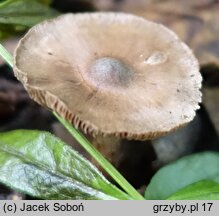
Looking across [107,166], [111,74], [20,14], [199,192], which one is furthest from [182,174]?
[20,14]

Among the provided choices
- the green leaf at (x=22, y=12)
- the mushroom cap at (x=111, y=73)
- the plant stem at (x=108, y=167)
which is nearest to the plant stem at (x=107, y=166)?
the plant stem at (x=108, y=167)

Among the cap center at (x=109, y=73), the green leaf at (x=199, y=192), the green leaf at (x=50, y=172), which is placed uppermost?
the cap center at (x=109, y=73)

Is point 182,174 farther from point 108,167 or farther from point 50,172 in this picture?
point 50,172

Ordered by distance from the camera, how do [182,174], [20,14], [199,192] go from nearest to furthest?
[199,192]
[182,174]
[20,14]

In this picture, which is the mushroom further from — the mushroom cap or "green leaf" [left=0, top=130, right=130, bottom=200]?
"green leaf" [left=0, top=130, right=130, bottom=200]

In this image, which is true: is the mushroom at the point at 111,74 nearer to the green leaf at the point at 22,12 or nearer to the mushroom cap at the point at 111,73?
the mushroom cap at the point at 111,73

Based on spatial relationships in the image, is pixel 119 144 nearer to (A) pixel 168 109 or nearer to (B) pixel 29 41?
(A) pixel 168 109
